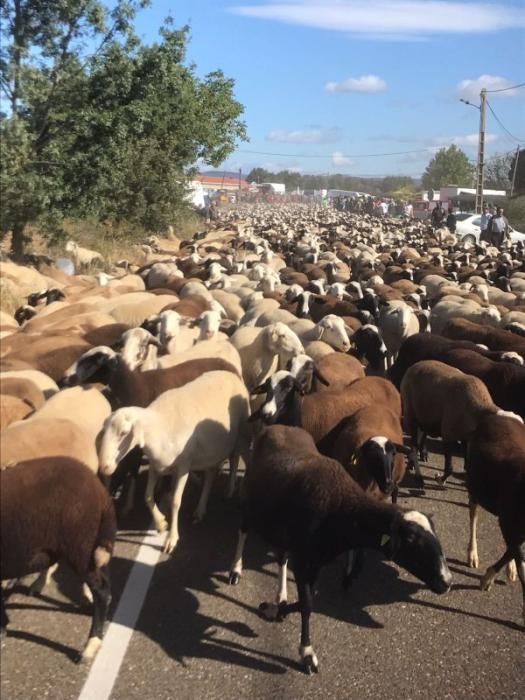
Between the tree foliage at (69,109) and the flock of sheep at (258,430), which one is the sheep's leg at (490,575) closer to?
the flock of sheep at (258,430)

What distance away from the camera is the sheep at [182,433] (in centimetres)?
535

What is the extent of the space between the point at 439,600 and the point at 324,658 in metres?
1.18

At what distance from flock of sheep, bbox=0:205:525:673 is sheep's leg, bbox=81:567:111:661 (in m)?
0.01

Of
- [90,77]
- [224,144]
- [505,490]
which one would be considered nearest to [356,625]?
[505,490]

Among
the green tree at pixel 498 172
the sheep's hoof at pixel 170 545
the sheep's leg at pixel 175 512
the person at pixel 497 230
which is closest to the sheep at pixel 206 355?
the sheep's leg at pixel 175 512

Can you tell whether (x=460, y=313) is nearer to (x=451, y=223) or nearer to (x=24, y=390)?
(x=24, y=390)

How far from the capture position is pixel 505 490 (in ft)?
17.0

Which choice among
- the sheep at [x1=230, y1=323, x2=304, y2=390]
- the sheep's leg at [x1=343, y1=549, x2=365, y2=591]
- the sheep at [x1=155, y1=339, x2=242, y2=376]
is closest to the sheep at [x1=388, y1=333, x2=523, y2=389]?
the sheep at [x1=230, y1=323, x2=304, y2=390]

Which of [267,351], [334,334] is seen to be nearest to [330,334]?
[334,334]

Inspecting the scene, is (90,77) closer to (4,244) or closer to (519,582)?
(4,244)

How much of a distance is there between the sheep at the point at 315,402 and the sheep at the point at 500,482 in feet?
3.67

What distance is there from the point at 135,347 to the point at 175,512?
184cm

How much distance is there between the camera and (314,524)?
14.6ft

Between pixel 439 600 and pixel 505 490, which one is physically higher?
pixel 505 490
